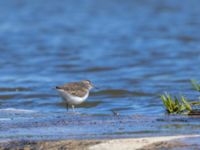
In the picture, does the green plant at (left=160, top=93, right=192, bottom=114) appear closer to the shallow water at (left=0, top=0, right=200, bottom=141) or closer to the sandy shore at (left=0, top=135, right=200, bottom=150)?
the shallow water at (left=0, top=0, right=200, bottom=141)

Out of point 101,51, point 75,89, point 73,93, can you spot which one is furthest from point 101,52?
point 73,93

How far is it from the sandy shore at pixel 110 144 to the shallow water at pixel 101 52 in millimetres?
3211

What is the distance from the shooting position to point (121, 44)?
26578 millimetres

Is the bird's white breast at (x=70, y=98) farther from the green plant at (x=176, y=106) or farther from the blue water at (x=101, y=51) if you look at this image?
the green plant at (x=176, y=106)

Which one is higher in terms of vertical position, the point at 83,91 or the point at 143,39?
the point at 143,39

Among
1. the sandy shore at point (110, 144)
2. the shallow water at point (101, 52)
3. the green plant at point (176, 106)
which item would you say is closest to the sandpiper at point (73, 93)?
the shallow water at point (101, 52)

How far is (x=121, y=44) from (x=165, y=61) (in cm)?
472

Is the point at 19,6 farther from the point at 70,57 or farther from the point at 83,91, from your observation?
the point at 83,91

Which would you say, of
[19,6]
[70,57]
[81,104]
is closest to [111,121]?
[81,104]

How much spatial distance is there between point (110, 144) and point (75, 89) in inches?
177

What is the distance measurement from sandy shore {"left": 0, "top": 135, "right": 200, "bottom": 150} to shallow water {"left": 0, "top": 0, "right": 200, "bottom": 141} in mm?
3211

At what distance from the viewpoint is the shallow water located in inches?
610

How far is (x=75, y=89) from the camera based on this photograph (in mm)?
13594

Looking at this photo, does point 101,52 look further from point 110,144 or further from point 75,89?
point 110,144
